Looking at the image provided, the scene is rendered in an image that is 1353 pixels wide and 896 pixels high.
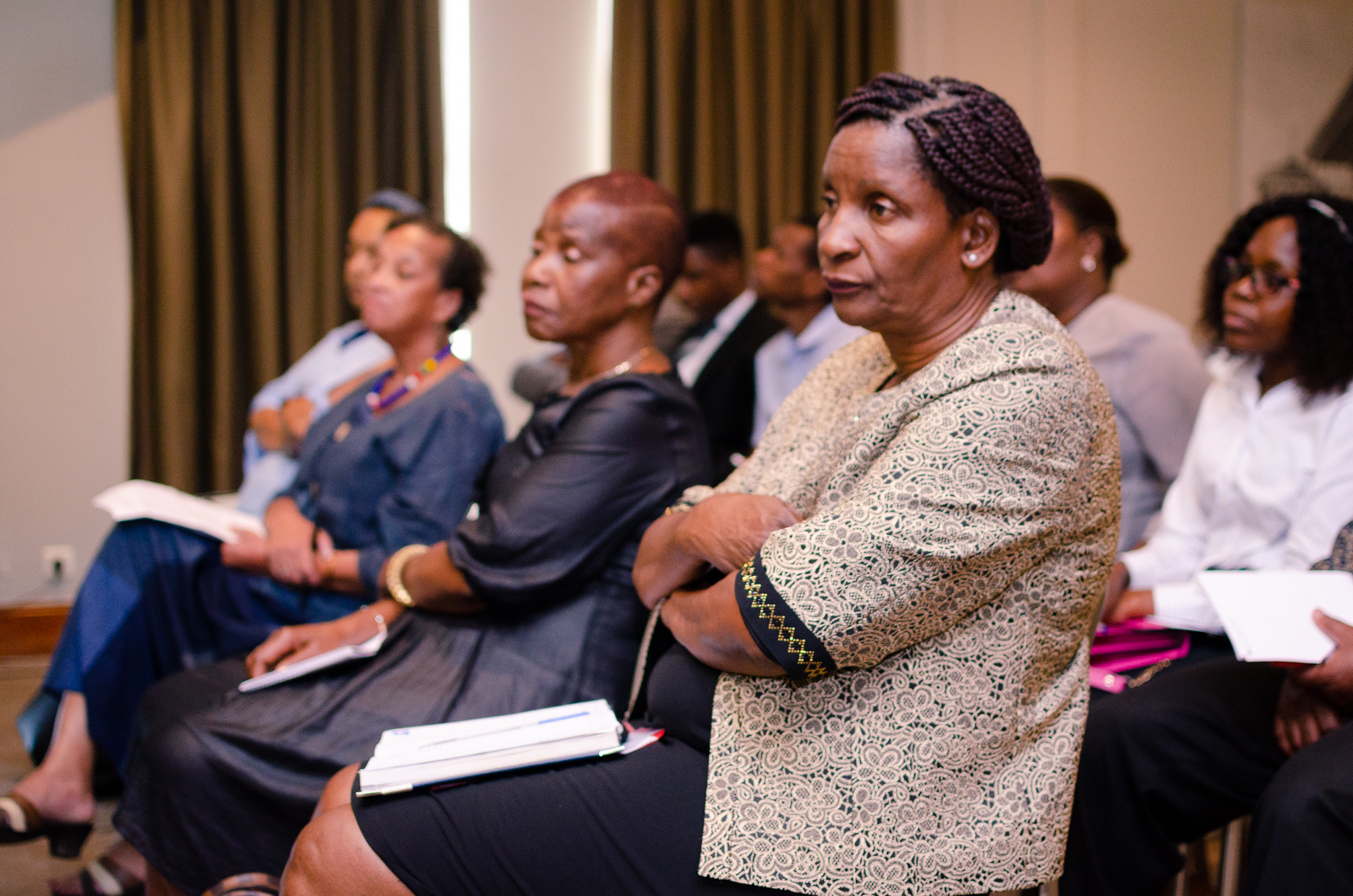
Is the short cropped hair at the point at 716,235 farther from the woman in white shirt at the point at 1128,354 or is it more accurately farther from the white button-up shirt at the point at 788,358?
the woman in white shirt at the point at 1128,354

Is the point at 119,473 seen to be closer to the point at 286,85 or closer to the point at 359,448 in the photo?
the point at 286,85

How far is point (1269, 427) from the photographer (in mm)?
2115

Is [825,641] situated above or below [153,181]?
below

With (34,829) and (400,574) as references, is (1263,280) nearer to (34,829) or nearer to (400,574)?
(400,574)

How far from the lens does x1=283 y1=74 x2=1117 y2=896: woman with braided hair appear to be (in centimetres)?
117

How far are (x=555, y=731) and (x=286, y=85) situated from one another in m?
4.15

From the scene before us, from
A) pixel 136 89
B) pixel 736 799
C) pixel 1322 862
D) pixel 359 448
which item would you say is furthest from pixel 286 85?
pixel 1322 862

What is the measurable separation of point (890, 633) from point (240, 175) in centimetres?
434

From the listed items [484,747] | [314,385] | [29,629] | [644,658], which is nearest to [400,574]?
[644,658]

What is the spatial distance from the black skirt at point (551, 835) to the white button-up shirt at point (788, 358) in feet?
6.96

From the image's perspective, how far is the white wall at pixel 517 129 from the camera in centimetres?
502

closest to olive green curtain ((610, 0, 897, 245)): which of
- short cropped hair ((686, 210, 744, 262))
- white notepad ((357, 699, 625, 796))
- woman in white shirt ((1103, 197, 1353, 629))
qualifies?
short cropped hair ((686, 210, 744, 262))

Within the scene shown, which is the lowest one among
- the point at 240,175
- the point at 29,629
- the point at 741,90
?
the point at 29,629

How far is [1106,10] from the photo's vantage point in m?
5.30
